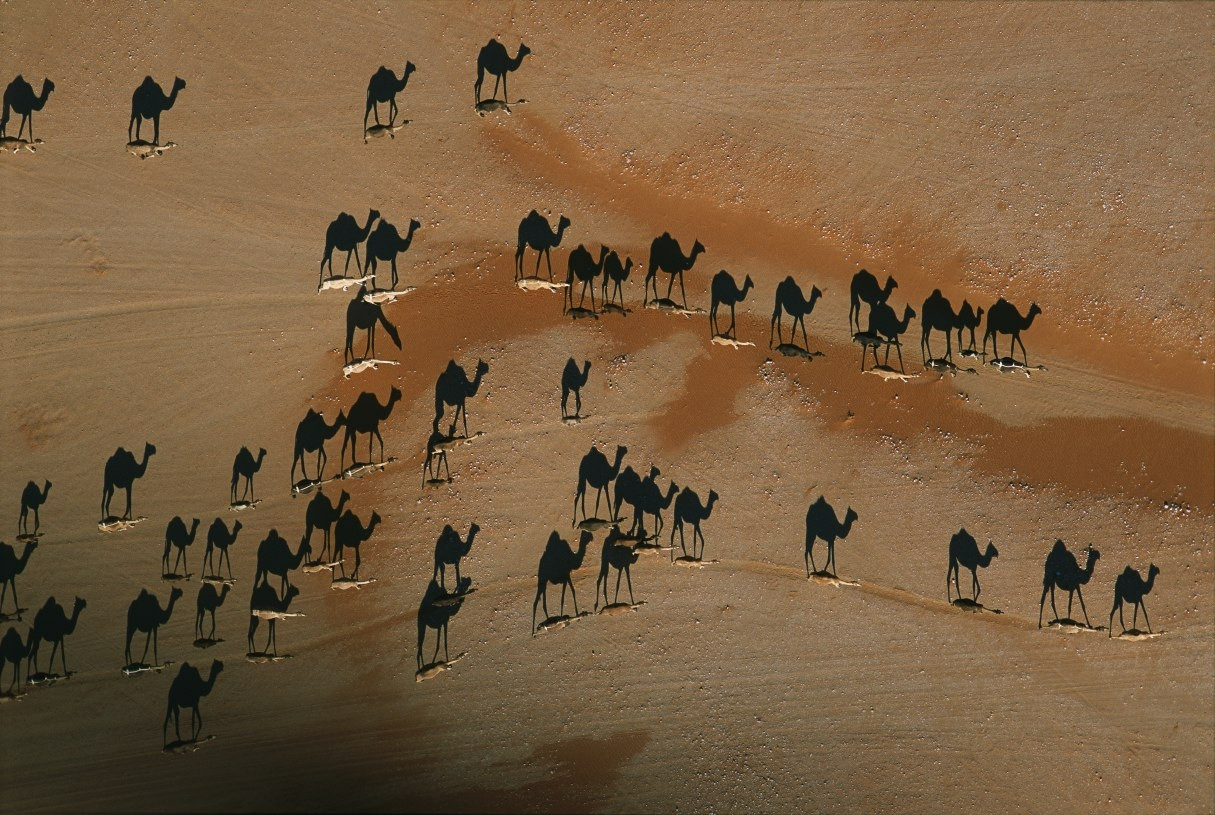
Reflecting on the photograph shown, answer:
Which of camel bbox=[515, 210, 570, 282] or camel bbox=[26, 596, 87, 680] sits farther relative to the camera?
camel bbox=[515, 210, 570, 282]

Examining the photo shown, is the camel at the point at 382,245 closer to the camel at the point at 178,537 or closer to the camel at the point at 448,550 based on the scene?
the camel at the point at 448,550

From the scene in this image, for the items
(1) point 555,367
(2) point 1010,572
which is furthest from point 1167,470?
(1) point 555,367

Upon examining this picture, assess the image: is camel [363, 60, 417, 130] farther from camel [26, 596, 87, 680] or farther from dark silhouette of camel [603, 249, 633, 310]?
camel [26, 596, 87, 680]

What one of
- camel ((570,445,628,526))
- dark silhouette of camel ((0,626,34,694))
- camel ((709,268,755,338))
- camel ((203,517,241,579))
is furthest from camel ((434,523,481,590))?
dark silhouette of camel ((0,626,34,694))

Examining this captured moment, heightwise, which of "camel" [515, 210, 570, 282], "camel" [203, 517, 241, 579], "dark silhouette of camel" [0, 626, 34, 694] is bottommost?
"dark silhouette of camel" [0, 626, 34, 694]

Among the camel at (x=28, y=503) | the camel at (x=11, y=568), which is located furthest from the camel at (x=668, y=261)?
the camel at (x=11, y=568)

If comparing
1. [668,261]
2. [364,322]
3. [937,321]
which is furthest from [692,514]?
[364,322]

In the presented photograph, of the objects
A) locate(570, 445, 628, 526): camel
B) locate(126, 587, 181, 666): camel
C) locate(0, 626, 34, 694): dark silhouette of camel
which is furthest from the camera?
locate(570, 445, 628, 526): camel

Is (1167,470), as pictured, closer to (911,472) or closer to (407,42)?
(911,472)
